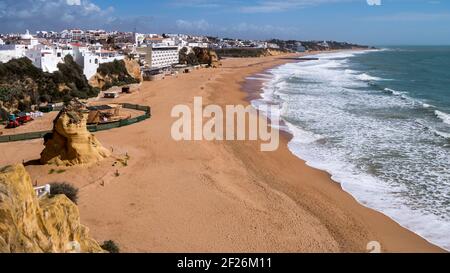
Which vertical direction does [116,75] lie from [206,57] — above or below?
below

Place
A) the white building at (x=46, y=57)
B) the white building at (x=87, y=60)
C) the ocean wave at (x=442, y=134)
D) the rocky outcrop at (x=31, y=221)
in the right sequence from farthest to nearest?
the white building at (x=87, y=60) → the white building at (x=46, y=57) → the ocean wave at (x=442, y=134) → the rocky outcrop at (x=31, y=221)

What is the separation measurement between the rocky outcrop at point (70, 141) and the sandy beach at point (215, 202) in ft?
1.84

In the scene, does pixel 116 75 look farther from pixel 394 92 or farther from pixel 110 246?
pixel 110 246

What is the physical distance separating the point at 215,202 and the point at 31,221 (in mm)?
8967

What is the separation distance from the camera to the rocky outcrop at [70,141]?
16906 millimetres

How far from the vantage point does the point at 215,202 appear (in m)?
14.6

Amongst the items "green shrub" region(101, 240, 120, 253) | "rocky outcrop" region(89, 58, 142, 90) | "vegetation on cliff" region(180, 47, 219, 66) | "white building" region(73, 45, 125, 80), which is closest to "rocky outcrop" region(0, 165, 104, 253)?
"green shrub" region(101, 240, 120, 253)

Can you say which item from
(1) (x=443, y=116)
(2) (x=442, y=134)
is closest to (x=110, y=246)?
(2) (x=442, y=134)

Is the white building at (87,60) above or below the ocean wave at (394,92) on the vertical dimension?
above

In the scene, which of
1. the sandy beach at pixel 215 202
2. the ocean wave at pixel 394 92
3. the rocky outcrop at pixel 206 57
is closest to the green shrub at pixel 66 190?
the sandy beach at pixel 215 202

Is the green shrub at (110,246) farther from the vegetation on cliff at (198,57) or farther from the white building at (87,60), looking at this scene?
the vegetation on cliff at (198,57)

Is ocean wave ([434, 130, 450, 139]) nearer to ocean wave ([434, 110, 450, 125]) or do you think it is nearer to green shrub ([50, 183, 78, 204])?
ocean wave ([434, 110, 450, 125])

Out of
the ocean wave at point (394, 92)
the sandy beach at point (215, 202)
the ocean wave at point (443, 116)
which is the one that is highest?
the ocean wave at point (394, 92)
